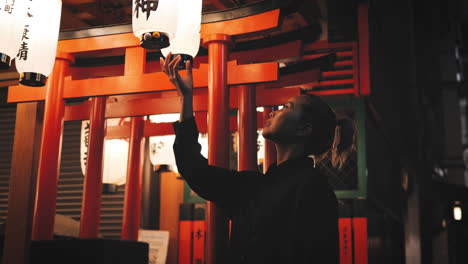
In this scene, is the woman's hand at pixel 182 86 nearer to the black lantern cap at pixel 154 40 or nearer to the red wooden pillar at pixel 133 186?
the black lantern cap at pixel 154 40

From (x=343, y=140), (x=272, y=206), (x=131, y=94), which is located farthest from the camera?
(x=131, y=94)

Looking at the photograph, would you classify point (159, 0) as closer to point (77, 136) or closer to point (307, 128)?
point (307, 128)

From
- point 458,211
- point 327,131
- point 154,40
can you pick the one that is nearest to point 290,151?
point 327,131

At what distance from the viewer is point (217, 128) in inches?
200

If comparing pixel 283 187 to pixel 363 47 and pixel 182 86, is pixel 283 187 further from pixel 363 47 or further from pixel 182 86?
pixel 363 47

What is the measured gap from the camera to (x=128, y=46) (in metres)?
5.87

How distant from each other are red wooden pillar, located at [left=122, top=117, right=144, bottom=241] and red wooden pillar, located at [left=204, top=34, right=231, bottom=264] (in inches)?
111

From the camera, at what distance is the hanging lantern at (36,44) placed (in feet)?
15.9

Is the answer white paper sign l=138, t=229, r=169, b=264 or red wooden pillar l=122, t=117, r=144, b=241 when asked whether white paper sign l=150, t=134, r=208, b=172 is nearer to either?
red wooden pillar l=122, t=117, r=144, b=241

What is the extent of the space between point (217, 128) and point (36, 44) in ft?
6.55

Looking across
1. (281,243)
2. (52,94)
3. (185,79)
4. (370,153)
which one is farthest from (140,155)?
(281,243)

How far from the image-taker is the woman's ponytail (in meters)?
3.24

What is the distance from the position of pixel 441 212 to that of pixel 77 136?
1322 cm

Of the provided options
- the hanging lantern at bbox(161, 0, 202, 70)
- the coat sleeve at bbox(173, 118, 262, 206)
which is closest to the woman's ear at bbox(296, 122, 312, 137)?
the coat sleeve at bbox(173, 118, 262, 206)
